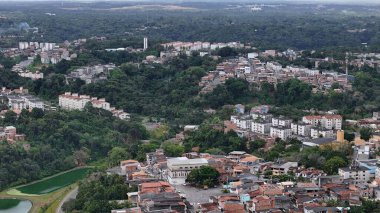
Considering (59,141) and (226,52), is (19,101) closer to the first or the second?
(59,141)

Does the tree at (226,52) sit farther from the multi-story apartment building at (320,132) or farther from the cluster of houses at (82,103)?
the multi-story apartment building at (320,132)

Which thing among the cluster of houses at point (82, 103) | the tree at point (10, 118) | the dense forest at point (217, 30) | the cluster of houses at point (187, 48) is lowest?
the dense forest at point (217, 30)

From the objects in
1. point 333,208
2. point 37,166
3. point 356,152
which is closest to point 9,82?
point 37,166

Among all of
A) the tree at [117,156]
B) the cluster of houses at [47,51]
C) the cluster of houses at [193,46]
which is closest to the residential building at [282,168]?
the tree at [117,156]

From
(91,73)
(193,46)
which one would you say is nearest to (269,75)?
(91,73)

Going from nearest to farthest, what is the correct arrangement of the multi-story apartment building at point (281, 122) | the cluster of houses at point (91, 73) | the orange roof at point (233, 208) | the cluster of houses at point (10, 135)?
the orange roof at point (233, 208) → the multi-story apartment building at point (281, 122) → the cluster of houses at point (10, 135) → the cluster of houses at point (91, 73)

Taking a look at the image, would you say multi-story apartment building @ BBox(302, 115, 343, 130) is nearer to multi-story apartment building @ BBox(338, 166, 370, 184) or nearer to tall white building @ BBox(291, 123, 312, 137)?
tall white building @ BBox(291, 123, 312, 137)
